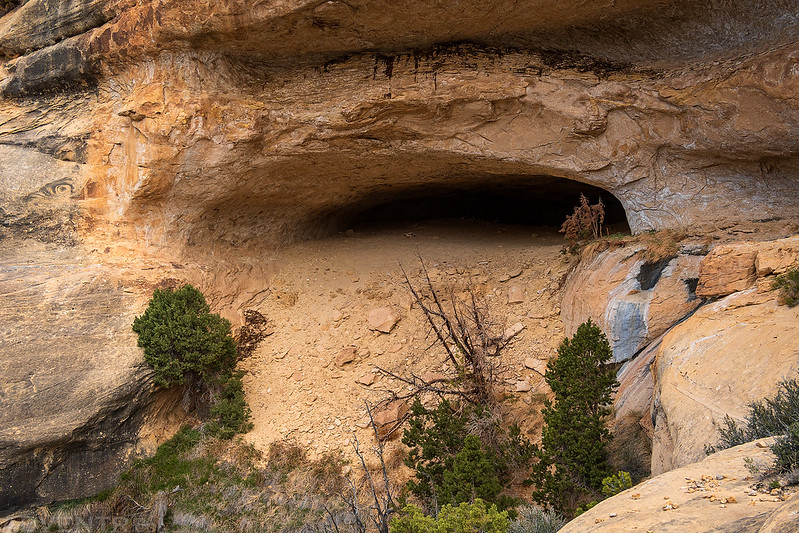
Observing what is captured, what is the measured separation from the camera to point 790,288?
5.70 metres

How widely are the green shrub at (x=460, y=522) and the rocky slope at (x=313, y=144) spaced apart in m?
2.97

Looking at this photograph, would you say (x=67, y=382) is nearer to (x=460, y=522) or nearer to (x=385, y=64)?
(x=460, y=522)

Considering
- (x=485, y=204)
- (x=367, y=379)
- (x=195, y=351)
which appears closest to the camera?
(x=195, y=351)

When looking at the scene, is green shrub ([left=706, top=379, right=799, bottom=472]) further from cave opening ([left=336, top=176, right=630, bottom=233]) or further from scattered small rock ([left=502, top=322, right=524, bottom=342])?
cave opening ([left=336, top=176, right=630, bottom=233])

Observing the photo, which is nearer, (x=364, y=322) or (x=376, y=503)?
(x=376, y=503)

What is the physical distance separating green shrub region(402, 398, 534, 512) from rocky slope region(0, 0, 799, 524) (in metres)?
1.41

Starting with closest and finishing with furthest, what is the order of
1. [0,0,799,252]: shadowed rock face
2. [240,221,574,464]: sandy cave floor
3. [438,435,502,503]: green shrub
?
[438,435,502,503]: green shrub < [0,0,799,252]: shadowed rock face < [240,221,574,464]: sandy cave floor

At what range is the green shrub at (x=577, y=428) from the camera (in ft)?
22.4

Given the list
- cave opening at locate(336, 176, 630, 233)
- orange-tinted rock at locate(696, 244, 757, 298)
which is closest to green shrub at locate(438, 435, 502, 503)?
orange-tinted rock at locate(696, 244, 757, 298)

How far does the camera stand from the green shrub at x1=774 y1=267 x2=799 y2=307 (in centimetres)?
561

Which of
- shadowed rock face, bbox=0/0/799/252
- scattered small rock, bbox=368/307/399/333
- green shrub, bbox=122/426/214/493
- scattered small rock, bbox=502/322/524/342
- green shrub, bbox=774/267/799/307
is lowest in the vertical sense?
green shrub, bbox=122/426/214/493

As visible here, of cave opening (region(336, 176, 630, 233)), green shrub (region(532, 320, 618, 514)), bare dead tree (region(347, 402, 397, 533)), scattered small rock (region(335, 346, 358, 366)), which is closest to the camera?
bare dead tree (region(347, 402, 397, 533))

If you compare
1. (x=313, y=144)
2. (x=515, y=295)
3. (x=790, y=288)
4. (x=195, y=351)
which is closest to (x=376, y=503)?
(x=790, y=288)

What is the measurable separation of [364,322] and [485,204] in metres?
6.17
